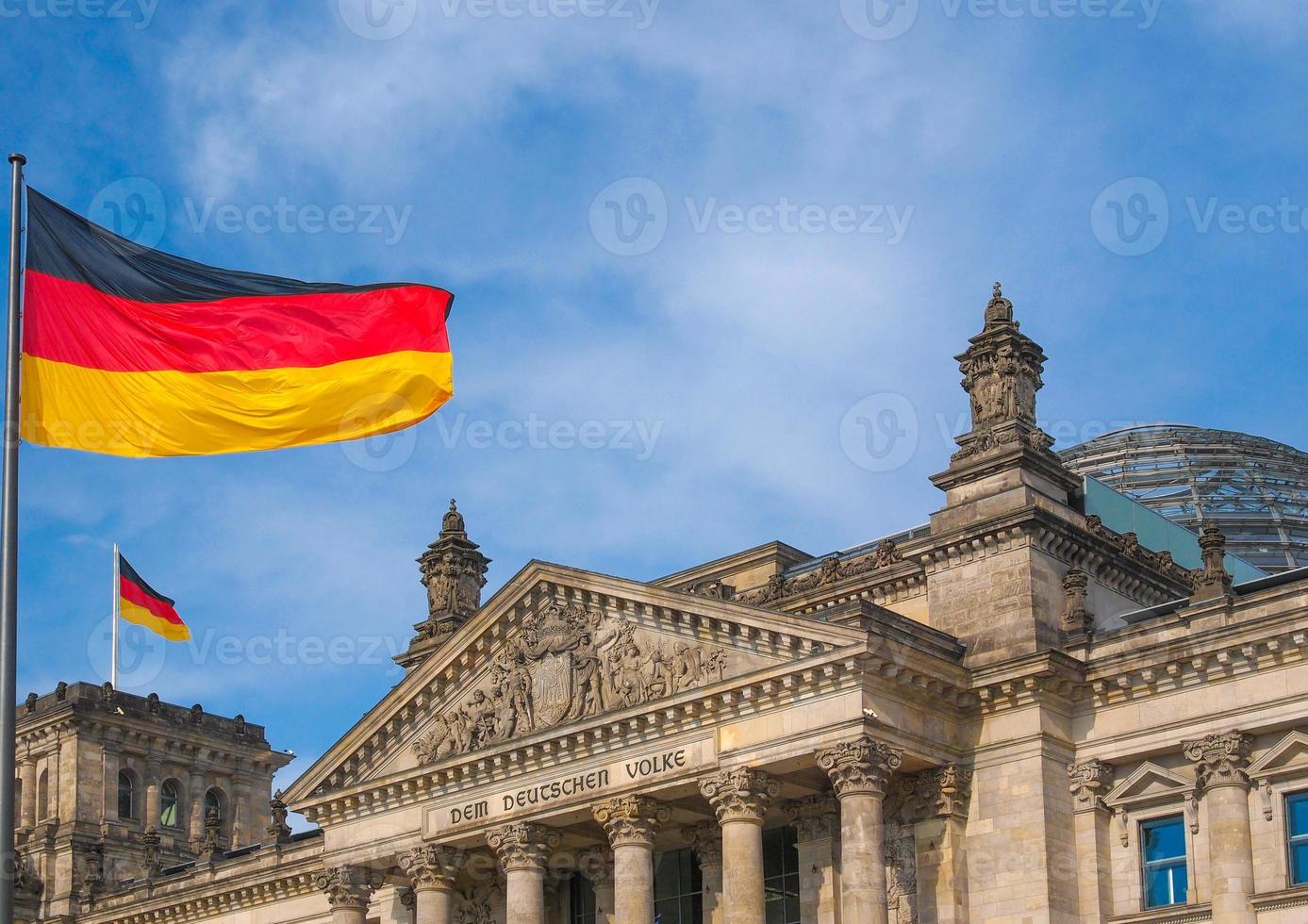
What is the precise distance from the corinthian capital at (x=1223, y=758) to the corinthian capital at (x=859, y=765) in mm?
6148

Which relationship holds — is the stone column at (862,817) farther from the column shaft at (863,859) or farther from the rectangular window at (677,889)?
the rectangular window at (677,889)

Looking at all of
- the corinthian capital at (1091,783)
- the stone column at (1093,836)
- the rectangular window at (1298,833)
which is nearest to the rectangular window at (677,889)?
the stone column at (1093,836)

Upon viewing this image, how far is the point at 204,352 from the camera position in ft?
93.0

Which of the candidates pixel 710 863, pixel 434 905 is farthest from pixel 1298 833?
pixel 434 905

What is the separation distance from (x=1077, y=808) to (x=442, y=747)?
15.5 metres

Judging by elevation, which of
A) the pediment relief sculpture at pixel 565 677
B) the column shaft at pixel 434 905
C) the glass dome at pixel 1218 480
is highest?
the glass dome at pixel 1218 480

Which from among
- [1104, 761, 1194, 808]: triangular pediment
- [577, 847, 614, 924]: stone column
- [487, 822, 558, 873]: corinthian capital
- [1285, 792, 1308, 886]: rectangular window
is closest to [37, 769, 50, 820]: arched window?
[577, 847, 614, 924]: stone column

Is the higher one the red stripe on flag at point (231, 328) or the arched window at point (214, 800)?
the red stripe on flag at point (231, 328)

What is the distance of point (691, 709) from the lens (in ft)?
144

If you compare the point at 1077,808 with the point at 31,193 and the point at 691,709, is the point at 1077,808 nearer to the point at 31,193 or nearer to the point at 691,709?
the point at 691,709

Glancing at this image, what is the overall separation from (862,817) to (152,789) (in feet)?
136

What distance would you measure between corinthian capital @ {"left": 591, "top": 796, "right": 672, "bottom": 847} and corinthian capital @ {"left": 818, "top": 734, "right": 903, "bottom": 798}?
4987mm

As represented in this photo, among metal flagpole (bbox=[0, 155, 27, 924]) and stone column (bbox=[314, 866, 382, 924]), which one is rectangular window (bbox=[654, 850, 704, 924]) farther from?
metal flagpole (bbox=[0, 155, 27, 924])

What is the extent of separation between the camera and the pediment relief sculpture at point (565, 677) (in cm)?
4494
